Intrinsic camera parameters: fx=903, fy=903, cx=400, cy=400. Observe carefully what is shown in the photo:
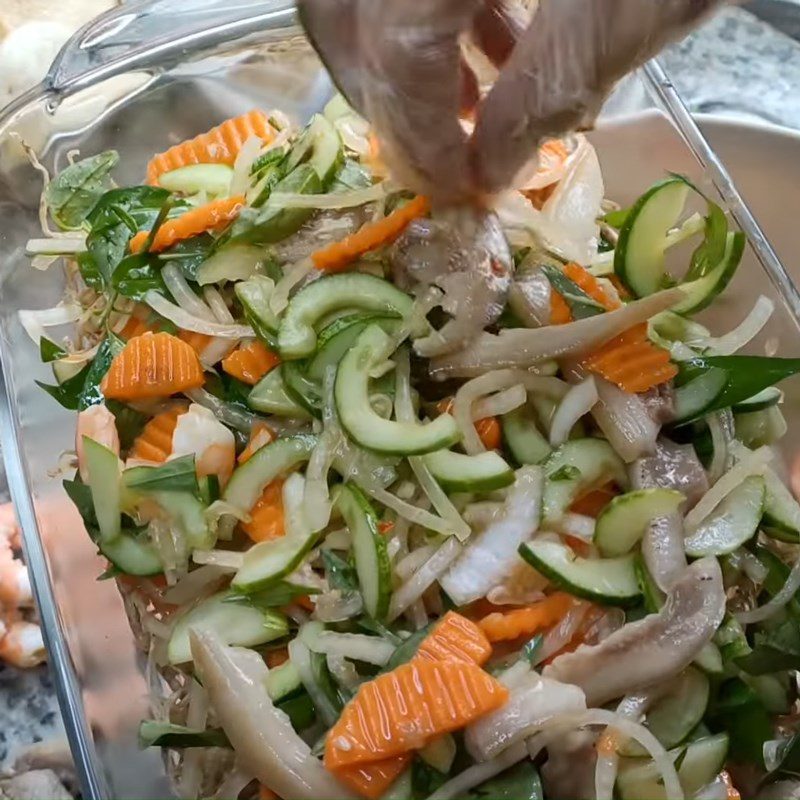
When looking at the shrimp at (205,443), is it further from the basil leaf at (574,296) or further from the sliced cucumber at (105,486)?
the basil leaf at (574,296)

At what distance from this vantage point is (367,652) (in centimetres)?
120

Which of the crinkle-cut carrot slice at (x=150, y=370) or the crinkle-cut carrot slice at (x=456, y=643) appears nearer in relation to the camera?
the crinkle-cut carrot slice at (x=456, y=643)

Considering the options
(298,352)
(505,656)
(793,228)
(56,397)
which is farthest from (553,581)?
(793,228)

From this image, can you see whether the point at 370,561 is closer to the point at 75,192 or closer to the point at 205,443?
the point at 205,443

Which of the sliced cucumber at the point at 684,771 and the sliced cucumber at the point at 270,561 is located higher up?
the sliced cucumber at the point at 270,561

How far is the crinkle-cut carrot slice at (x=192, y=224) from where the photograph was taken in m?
1.49

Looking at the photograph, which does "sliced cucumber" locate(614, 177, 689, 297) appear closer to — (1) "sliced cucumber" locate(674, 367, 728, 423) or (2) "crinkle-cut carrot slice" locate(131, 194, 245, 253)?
(1) "sliced cucumber" locate(674, 367, 728, 423)

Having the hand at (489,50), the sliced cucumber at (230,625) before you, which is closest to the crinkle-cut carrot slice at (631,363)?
the hand at (489,50)

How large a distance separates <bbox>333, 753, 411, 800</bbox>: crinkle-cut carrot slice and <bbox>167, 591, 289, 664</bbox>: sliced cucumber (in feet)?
0.72

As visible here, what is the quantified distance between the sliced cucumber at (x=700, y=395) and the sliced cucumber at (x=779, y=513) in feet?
0.45

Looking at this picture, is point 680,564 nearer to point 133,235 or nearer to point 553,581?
point 553,581

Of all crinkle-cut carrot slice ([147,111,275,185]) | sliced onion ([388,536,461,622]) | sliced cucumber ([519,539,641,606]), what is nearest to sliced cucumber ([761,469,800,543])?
sliced cucumber ([519,539,641,606])

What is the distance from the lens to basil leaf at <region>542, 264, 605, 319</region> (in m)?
1.38

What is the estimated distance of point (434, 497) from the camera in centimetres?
126
